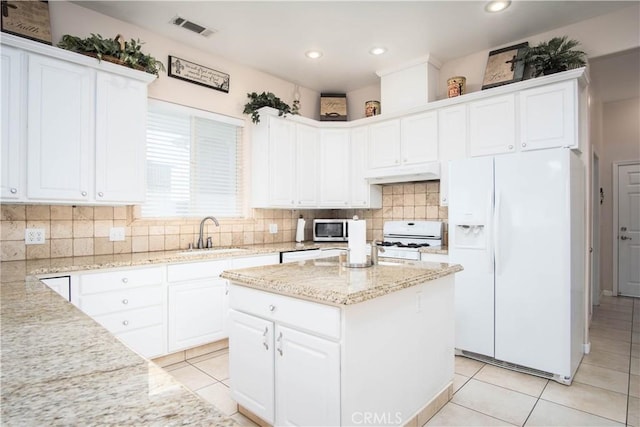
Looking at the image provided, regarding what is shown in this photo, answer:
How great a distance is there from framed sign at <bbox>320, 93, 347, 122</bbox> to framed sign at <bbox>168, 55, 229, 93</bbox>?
1.32 meters

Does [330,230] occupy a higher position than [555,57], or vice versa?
[555,57]

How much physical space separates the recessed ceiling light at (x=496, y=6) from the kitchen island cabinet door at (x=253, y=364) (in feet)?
9.62

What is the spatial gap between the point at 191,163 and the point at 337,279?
243 centimetres

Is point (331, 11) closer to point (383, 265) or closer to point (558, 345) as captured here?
point (383, 265)

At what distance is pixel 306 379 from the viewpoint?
65.6 inches

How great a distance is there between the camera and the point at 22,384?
0.64 meters

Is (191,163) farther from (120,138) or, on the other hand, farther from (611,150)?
(611,150)

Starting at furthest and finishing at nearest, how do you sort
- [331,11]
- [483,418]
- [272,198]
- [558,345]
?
[272,198] < [331,11] < [558,345] < [483,418]

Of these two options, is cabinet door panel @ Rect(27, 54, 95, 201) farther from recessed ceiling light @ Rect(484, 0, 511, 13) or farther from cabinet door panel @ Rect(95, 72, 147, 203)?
recessed ceiling light @ Rect(484, 0, 511, 13)

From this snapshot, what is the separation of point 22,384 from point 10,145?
2300 mm

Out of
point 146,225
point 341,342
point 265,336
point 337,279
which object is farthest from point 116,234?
point 341,342

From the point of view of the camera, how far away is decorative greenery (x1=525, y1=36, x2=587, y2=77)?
294 cm

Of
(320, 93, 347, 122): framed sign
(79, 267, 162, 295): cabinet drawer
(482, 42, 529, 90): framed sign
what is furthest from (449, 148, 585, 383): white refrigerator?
(79, 267, 162, 295): cabinet drawer

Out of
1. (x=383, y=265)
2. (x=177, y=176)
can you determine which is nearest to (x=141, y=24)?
(x=177, y=176)
